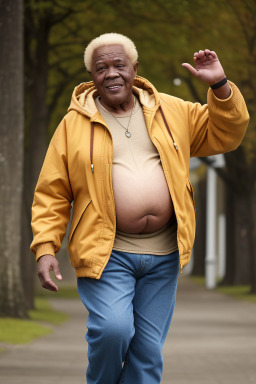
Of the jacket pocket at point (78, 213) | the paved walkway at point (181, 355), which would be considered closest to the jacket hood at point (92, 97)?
the jacket pocket at point (78, 213)

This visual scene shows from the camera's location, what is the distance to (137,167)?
16.0ft

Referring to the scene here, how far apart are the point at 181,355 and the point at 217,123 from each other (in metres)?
6.33

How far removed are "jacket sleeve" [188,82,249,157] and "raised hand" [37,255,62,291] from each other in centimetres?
94

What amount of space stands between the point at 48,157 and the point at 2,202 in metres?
10.4

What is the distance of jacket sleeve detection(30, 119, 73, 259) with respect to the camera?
4.86 m

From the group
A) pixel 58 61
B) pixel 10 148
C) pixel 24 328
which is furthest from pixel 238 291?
pixel 24 328

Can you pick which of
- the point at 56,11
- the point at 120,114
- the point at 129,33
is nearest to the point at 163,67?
the point at 129,33

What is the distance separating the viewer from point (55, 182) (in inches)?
193

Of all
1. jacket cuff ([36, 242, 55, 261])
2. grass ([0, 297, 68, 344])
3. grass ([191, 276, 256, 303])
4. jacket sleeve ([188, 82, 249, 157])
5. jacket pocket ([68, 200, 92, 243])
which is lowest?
grass ([191, 276, 256, 303])

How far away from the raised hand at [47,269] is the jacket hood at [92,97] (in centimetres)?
69

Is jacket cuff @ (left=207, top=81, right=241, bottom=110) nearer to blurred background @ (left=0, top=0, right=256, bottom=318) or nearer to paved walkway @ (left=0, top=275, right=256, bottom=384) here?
paved walkway @ (left=0, top=275, right=256, bottom=384)

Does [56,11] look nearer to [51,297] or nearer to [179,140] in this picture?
[51,297]

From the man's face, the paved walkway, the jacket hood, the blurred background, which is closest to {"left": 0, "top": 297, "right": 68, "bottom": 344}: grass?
the paved walkway

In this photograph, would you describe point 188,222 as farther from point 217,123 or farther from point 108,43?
point 108,43
